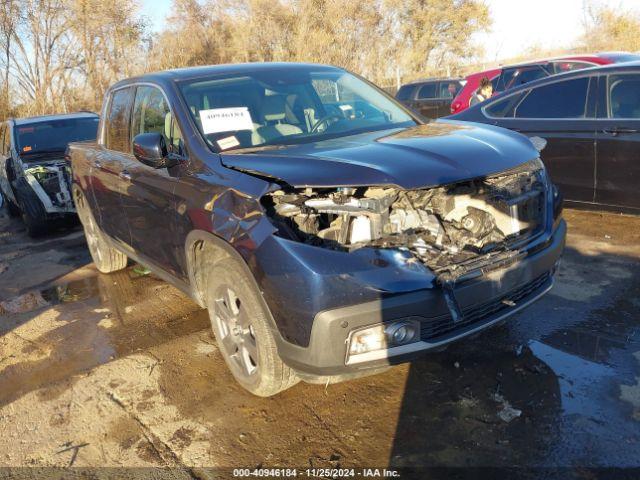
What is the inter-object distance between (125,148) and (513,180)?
9.98 ft

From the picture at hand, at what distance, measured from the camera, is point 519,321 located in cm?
376

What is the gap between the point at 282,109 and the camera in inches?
146

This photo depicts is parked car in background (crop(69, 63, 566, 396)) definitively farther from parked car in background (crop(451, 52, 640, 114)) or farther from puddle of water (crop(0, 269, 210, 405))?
parked car in background (crop(451, 52, 640, 114))

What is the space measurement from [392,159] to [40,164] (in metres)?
6.56

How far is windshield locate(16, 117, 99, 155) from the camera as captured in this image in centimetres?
800

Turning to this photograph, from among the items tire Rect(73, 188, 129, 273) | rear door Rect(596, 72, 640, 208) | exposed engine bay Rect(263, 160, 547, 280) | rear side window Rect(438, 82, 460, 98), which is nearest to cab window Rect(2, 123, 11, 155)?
tire Rect(73, 188, 129, 273)

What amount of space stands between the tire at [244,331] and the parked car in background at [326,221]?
0.01 metres

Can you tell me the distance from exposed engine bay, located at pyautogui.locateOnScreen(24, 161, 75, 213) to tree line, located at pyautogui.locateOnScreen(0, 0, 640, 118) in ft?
47.8

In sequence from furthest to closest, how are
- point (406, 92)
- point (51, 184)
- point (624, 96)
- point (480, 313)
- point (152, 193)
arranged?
point (406, 92) → point (51, 184) → point (624, 96) → point (152, 193) → point (480, 313)

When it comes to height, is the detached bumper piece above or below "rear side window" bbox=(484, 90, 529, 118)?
below

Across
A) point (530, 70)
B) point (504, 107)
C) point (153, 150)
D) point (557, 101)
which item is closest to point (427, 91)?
point (530, 70)

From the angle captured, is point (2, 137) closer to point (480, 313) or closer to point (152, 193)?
point (152, 193)

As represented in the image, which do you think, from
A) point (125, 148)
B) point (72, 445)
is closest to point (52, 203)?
point (125, 148)

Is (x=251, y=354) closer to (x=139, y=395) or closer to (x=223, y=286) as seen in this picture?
(x=223, y=286)
